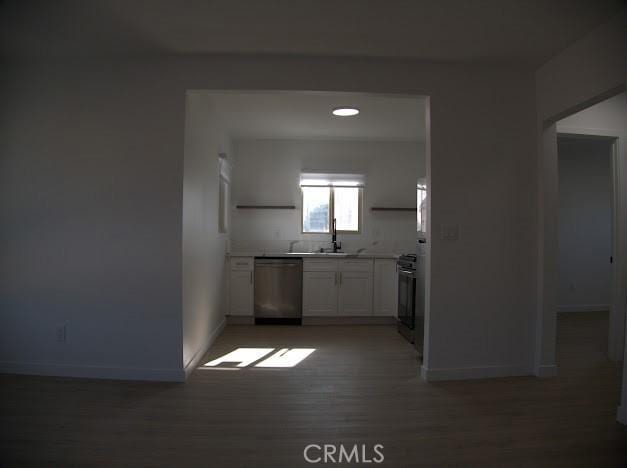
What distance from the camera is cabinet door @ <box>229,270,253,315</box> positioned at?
4652 mm

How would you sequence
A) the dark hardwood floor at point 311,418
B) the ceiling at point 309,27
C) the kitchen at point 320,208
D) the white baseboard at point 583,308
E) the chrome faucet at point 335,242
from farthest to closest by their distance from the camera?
the white baseboard at point 583,308
the chrome faucet at point 335,242
the kitchen at point 320,208
the ceiling at point 309,27
the dark hardwood floor at point 311,418

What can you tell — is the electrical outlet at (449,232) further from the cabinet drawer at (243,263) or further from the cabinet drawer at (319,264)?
the cabinet drawer at (243,263)

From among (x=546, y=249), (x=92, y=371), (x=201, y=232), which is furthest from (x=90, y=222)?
(x=546, y=249)

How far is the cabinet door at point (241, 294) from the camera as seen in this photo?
183 inches

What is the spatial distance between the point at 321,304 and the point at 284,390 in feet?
6.85

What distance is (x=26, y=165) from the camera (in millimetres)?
2852

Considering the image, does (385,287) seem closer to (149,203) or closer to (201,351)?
(201,351)

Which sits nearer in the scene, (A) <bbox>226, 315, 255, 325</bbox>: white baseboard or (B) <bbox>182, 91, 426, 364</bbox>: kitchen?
(B) <bbox>182, 91, 426, 364</bbox>: kitchen

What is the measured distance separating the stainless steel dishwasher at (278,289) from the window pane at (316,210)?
2.94ft

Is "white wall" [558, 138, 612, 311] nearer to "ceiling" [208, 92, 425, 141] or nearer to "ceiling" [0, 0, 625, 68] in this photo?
"ceiling" [208, 92, 425, 141]

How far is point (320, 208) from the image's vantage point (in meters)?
5.42

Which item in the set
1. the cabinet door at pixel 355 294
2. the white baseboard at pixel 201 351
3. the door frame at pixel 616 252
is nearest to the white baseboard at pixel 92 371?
the white baseboard at pixel 201 351

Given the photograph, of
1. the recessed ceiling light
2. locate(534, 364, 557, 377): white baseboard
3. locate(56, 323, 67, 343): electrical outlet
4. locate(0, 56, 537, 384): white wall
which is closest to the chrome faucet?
the recessed ceiling light

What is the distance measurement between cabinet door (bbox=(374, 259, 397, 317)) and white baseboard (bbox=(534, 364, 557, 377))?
1945mm
